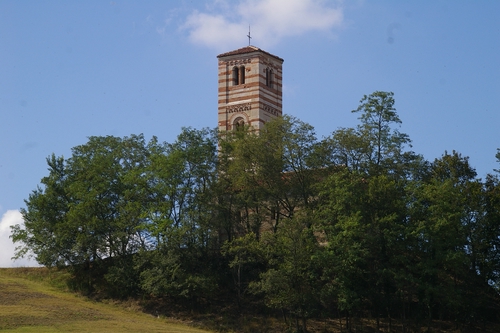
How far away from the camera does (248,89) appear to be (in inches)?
3883

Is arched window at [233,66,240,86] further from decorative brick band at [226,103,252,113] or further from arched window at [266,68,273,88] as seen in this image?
arched window at [266,68,273,88]

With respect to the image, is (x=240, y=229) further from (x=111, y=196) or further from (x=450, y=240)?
(x=450, y=240)

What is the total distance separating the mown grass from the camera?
6573 cm

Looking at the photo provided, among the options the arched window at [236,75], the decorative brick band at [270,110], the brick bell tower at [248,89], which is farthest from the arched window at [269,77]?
the arched window at [236,75]

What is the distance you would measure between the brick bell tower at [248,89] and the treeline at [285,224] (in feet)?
41.6

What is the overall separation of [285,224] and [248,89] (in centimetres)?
2906

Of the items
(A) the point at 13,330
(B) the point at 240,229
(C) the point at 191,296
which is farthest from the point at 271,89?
(A) the point at 13,330

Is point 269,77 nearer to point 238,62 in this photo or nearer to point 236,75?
point 236,75

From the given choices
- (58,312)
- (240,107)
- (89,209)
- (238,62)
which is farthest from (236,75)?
(58,312)

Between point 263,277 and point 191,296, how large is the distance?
8263 millimetres

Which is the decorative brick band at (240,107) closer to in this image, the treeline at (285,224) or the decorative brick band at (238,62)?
the decorative brick band at (238,62)

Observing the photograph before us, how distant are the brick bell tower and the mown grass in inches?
952

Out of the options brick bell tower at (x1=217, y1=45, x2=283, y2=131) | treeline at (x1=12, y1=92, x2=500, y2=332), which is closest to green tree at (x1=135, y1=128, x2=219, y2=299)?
treeline at (x1=12, y1=92, x2=500, y2=332)

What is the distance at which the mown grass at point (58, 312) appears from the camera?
6573cm
